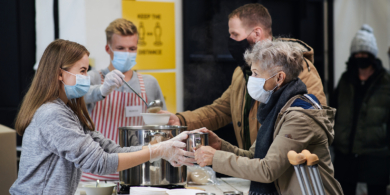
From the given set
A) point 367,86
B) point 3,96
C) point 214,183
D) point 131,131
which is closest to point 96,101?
point 131,131

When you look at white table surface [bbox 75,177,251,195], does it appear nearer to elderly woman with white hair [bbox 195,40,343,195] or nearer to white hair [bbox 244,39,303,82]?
elderly woman with white hair [bbox 195,40,343,195]

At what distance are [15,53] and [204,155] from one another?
2.26 meters

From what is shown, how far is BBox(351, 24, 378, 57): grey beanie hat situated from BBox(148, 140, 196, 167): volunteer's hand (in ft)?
9.01

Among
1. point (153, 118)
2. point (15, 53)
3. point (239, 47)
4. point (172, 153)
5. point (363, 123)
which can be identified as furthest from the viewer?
point (363, 123)

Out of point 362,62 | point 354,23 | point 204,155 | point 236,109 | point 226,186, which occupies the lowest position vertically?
point 226,186

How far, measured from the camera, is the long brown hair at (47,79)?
148cm

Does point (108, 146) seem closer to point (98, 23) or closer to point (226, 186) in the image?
point (226, 186)

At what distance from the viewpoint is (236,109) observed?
7.83 feet

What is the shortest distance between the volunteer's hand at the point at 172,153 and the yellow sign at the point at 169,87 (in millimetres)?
1628

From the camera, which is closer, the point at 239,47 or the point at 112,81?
the point at 112,81

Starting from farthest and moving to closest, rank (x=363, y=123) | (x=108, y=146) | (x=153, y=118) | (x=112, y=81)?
(x=363, y=123) → (x=112, y=81) → (x=153, y=118) → (x=108, y=146)

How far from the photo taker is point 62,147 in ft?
4.56

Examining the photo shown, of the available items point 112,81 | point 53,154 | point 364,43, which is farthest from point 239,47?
point 364,43

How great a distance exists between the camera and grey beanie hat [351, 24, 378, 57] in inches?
143
